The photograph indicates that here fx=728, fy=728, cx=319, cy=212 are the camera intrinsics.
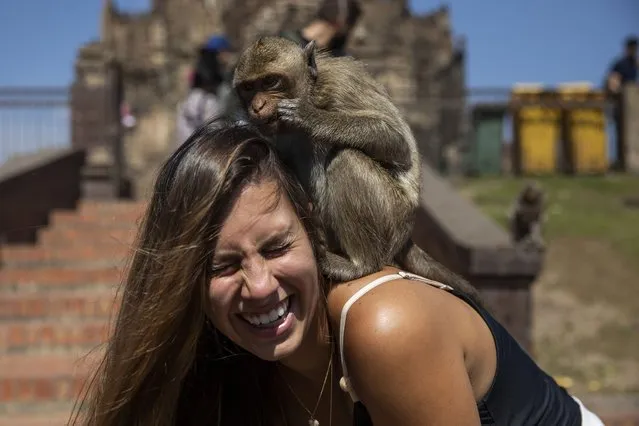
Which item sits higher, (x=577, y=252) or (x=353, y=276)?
(x=353, y=276)

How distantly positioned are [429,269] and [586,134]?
13.0m

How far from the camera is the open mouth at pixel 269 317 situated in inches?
84.6

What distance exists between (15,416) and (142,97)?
20.4m

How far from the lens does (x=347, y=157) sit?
315 cm

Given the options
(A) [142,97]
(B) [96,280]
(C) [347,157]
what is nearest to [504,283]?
(C) [347,157]

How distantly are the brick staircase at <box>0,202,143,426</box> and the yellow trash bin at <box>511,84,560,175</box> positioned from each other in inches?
344

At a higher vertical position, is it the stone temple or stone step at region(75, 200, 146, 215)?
the stone temple

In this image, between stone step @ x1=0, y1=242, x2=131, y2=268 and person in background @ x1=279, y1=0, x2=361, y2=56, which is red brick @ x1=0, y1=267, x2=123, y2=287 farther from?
person in background @ x1=279, y1=0, x2=361, y2=56

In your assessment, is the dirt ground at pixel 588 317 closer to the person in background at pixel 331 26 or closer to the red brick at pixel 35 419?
the person in background at pixel 331 26

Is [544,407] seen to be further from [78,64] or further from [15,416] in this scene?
[78,64]

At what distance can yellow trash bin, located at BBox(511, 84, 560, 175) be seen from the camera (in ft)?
48.0

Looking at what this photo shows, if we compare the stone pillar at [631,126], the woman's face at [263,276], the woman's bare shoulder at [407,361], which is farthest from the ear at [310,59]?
the stone pillar at [631,126]

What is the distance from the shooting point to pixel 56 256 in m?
7.70

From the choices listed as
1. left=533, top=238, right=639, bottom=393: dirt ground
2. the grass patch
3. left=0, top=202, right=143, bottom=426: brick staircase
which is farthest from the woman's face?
the grass patch
